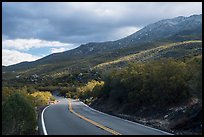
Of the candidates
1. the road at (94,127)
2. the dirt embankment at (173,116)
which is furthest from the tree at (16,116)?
the dirt embankment at (173,116)

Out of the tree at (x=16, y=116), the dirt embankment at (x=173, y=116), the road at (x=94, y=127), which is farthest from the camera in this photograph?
the tree at (x=16, y=116)

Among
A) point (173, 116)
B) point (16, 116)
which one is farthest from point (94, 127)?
point (16, 116)

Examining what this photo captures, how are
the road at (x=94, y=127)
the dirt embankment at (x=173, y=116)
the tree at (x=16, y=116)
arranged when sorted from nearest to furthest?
the road at (x=94, y=127)
the dirt embankment at (x=173, y=116)
the tree at (x=16, y=116)

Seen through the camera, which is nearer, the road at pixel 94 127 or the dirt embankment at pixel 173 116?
the road at pixel 94 127

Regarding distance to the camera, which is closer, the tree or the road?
the road

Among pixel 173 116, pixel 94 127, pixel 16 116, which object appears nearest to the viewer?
pixel 94 127

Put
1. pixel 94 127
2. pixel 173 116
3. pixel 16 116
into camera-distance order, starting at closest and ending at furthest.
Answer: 1. pixel 94 127
2. pixel 173 116
3. pixel 16 116

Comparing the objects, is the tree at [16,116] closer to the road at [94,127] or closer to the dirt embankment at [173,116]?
the road at [94,127]

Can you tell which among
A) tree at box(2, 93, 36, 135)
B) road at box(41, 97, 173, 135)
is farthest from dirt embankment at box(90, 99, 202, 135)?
tree at box(2, 93, 36, 135)

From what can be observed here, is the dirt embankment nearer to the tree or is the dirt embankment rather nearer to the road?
the road

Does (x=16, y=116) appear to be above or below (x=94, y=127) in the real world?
above

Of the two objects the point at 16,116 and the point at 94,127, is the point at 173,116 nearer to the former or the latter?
the point at 94,127

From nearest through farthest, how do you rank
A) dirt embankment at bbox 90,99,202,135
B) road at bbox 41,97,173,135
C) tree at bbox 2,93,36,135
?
road at bbox 41,97,173,135, dirt embankment at bbox 90,99,202,135, tree at bbox 2,93,36,135

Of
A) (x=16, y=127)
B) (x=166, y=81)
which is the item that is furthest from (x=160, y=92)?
(x=16, y=127)
